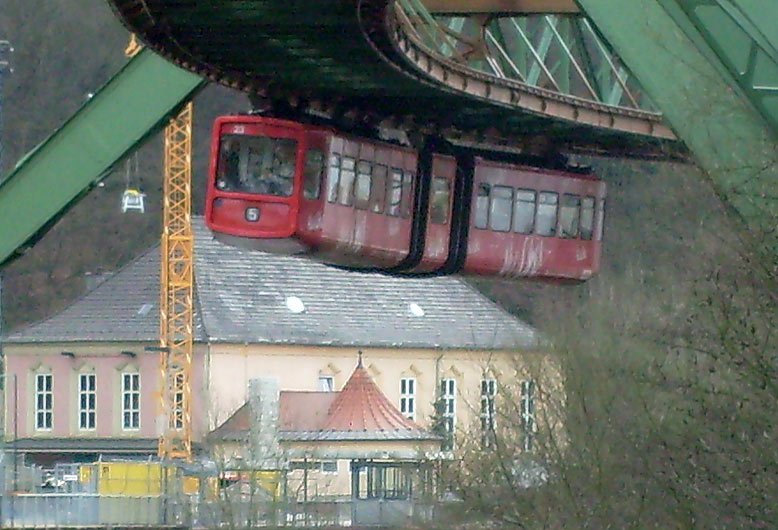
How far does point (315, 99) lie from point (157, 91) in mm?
1883

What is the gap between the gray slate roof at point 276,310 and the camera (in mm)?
64438

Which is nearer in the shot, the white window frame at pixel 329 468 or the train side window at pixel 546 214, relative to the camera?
the train side window at pixel 546 214

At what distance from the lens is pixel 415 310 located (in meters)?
68.6

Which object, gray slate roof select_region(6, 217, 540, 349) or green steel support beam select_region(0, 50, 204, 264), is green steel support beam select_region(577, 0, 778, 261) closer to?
green steel support beam select_region(0, 50, 204, 264)

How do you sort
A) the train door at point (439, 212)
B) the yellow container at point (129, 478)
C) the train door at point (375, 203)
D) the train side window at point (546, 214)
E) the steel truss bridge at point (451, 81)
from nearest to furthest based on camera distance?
1. the steel truss bridge at point (451, 81)
2. the train door at point (375, 203)
3. the train door at point (439, 212)
4. the train side window at point (546, 214)
5. the yellow container at point (129, 478)

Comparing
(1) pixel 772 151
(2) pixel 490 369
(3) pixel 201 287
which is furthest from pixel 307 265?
(1) pixel 772 151

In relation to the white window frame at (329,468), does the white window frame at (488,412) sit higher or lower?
higher

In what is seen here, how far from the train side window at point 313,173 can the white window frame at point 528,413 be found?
7477 mm

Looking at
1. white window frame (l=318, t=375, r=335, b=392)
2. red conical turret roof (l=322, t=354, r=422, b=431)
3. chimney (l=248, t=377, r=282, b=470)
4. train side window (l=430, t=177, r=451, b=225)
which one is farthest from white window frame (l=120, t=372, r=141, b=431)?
train side window (l=430, t=177, r=451, b=225)

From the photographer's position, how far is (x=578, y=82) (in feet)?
189

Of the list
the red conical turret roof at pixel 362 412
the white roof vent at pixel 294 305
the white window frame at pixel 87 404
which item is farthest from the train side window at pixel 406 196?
the white roof vent at pixel 294 305

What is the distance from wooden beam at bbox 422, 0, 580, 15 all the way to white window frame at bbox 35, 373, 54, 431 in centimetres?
3941

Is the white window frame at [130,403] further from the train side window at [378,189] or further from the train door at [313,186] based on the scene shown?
the train door at [313,186]

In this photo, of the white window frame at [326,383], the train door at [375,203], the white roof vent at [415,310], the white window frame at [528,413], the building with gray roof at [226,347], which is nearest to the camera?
the train door at [375,203]
